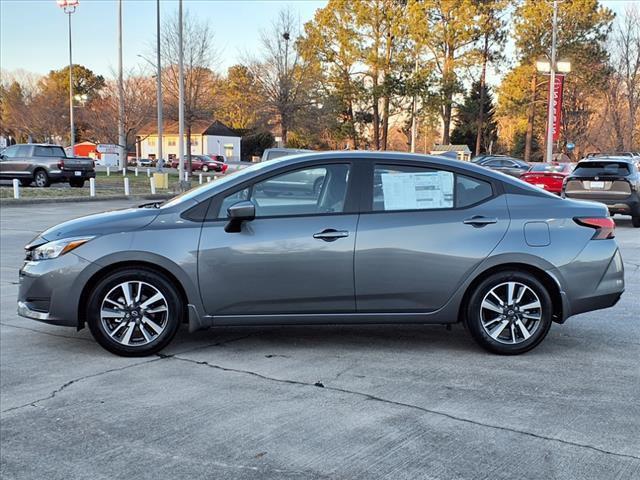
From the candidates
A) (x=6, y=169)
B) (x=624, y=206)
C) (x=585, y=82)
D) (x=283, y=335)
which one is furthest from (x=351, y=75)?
(x=283, y=335)

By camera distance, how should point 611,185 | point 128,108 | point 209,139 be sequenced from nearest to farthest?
point 611,185 < point 128,108 < point 209,139

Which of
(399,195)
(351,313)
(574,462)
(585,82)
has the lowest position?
(574,462)

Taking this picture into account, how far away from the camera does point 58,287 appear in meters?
5.00

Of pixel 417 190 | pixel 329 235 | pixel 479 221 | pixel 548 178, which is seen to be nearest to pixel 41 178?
pixel 548 178

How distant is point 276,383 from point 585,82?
48.5 m

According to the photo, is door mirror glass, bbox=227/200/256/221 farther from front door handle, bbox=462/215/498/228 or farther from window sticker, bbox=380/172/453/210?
front door handle, bbox=462/215/498/228

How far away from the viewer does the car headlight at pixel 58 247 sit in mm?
5008

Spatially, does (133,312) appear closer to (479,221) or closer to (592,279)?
(479,221)

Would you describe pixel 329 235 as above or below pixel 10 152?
below

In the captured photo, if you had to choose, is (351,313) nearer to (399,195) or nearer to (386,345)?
(386,345)

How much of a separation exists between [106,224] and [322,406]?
2.29 m

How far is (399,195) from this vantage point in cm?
519

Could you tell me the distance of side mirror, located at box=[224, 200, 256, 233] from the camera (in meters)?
4.96

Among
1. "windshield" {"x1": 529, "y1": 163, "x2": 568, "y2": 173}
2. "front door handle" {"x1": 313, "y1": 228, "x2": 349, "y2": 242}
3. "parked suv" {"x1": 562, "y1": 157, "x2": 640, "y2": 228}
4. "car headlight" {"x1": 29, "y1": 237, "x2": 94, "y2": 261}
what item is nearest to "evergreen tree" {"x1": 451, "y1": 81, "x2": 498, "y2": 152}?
"windshield" {"x1": 529, "y1": 163, "x2": 568, "y2": 173}
